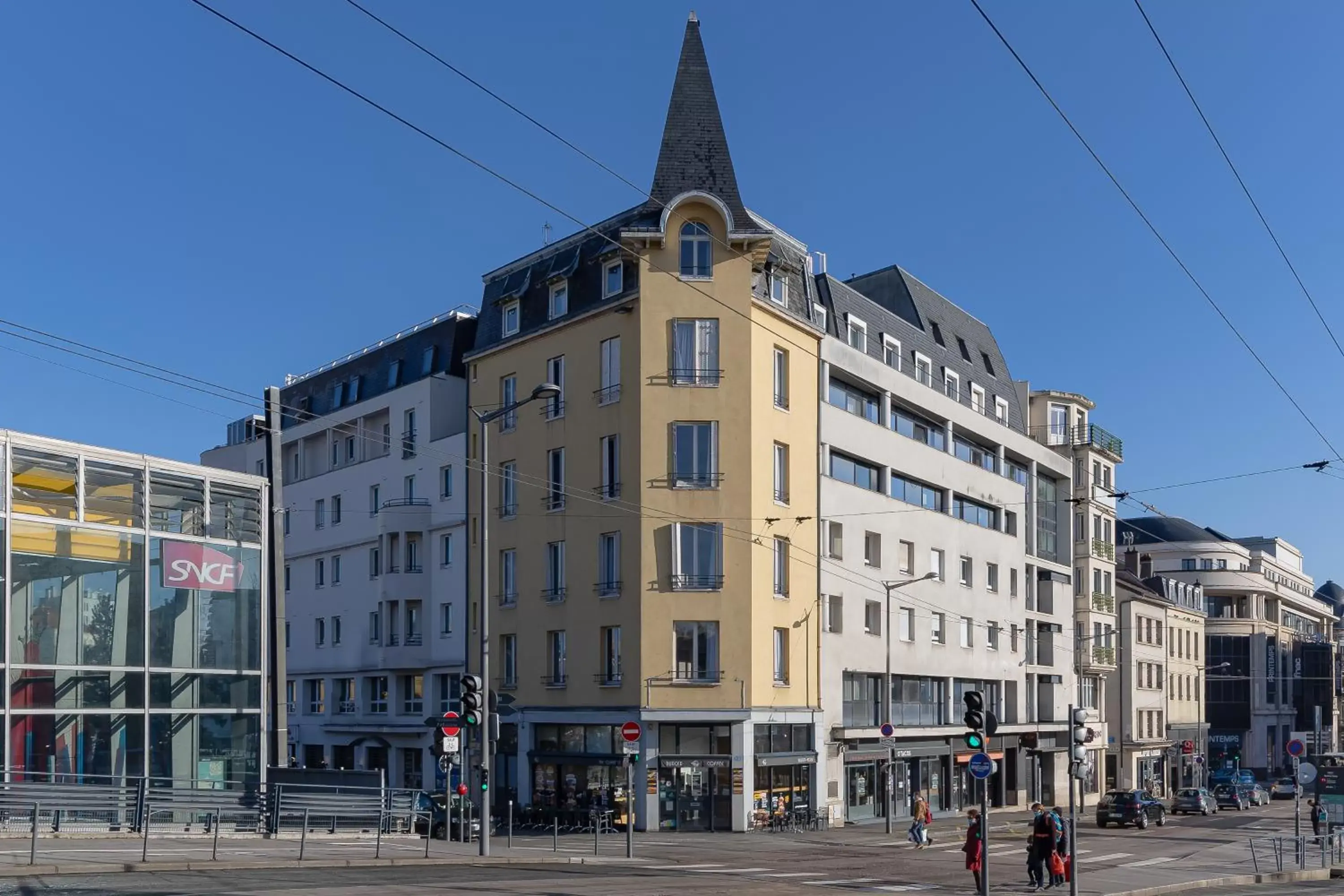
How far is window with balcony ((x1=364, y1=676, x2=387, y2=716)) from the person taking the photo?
55625 millimetres

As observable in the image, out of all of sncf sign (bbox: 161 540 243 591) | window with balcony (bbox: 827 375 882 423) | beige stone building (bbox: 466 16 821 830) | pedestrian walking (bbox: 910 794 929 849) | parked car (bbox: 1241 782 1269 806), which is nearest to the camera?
sncf sign (bbox: 161 540 243 591)

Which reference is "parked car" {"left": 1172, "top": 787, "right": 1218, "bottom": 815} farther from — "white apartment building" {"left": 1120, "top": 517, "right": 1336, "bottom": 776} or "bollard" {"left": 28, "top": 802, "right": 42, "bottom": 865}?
"bollard" {"left": 28, "top": 802, "right": 42, "bottom": 865}

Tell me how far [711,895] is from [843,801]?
2704cm

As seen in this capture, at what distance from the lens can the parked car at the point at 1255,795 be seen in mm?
70188

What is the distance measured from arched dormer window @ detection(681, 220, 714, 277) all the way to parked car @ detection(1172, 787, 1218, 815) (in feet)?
116

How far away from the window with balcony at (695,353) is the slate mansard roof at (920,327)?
290 inches

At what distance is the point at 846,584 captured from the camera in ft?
159

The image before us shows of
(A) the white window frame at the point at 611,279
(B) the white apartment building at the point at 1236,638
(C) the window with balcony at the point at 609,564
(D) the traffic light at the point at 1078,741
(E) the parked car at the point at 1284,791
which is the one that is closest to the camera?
(D) the traffic light at the point at 1078,741

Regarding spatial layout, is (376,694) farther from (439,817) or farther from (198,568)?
(198,568)

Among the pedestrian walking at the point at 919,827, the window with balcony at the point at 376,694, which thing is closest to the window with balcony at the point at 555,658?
the pedestrian walking at the point at 919,827

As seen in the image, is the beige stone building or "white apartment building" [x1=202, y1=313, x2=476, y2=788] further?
"white apartment building" [x1=202, y1=313, x2=476, y2=788]

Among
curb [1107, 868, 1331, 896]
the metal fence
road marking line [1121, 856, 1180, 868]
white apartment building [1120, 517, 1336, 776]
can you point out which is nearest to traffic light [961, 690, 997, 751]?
curb [1107, 868, 1331, 896]

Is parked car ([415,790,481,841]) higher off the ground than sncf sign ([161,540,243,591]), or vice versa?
sncf sign ([161,540,243,591])

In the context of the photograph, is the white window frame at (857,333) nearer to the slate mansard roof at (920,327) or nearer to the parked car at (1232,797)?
the slate mansard roof at (920,327)
